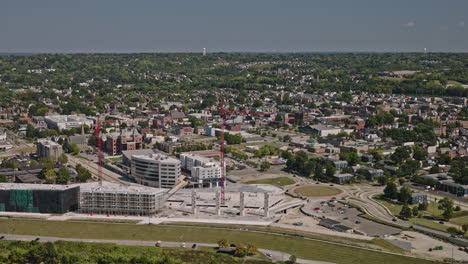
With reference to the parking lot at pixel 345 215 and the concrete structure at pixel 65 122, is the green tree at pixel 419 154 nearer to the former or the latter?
the parking lot at pixel 345 215

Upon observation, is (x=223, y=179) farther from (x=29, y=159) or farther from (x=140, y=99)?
(x=140, y=99)

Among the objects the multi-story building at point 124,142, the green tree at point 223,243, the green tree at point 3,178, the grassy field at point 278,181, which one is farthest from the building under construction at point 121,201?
the multi-story building at point 124,142

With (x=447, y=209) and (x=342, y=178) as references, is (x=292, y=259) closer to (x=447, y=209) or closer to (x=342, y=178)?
(x=447, y=209)

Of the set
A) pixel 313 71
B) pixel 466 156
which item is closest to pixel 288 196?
pixel 466 156

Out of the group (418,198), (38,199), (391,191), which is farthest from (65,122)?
(418,198)

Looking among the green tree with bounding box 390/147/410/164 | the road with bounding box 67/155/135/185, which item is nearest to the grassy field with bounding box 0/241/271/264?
the road with bounding box 67/155/135/185

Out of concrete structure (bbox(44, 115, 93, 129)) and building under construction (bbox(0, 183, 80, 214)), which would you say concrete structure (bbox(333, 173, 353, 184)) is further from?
concrete structure (bbox(44, 115, 93, 129))
